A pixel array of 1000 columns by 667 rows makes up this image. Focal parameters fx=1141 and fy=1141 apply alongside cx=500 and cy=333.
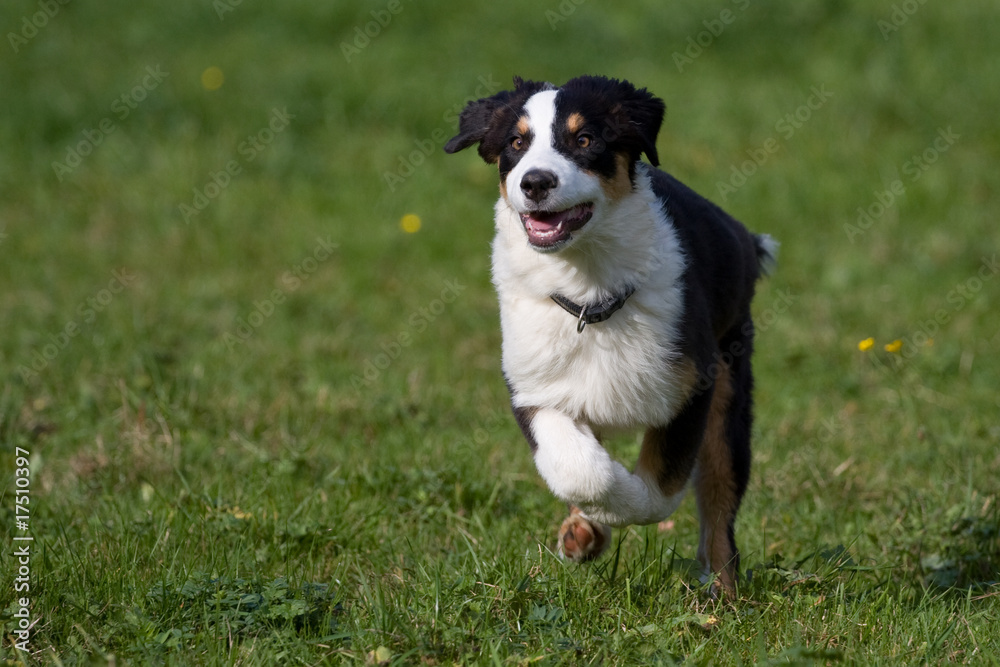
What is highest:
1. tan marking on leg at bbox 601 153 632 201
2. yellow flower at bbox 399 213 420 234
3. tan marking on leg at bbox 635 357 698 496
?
tan marking on leg at bbox 601 153 632 201

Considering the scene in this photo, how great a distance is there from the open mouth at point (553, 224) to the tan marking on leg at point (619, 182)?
0.44 feet

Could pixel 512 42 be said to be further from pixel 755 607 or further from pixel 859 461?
pixel 755 607

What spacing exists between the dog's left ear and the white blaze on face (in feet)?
0.78

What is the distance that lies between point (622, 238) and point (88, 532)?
207 centimetres

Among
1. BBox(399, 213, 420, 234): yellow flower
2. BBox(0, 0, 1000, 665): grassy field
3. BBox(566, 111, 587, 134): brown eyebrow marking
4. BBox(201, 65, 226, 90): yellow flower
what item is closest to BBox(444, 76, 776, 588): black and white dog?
BBox(566, 111, 587, 134): brown eyebrow marking

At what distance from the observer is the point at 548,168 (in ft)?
11.3

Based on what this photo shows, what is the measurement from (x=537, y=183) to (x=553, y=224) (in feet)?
0.56

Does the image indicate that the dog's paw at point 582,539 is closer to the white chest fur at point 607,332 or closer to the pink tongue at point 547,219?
the white chest fur at point 607,332

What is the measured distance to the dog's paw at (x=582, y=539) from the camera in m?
3.86

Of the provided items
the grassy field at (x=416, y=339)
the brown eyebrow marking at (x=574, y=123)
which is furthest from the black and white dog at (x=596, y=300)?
the grassy field at (x=416, y=339)

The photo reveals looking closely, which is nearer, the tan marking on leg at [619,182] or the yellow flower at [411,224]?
the tan marking on leg at [619,182]

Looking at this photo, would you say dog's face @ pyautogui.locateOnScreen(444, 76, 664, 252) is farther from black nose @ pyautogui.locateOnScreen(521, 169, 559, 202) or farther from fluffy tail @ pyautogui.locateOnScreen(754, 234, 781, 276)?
fluffy tail @ pyautogui.locateOnScreen(754, 234, 781, 276)

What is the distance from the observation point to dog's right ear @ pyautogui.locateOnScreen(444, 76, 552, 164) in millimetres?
3814

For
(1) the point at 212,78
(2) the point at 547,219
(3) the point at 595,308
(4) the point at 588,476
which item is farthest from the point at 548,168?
(1) the point at 212,78
